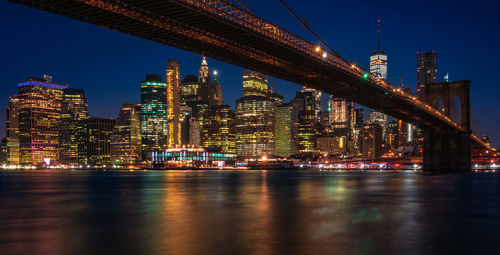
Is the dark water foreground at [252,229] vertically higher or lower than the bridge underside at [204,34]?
lower

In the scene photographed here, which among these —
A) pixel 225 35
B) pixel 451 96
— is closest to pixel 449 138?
pixel 451 96

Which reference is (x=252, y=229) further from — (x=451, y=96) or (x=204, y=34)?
(x=451, y=96)

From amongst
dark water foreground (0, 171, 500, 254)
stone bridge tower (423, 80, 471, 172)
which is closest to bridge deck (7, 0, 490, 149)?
dark water foreground (0, 171, 500, 254)

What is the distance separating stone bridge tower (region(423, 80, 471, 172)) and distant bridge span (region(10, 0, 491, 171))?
30.6 meters

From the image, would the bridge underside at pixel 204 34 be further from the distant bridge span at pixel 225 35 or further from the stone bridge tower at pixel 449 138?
the stone bridge tower at pixel 449 138

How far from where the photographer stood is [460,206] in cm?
2384

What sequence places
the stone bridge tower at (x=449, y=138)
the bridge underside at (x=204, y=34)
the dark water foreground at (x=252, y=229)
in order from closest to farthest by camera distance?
the dark water foreground at (x=252, y=229) → the bridge underside at (x=204, y=34) → the stone bridge tower at (x=449, y=138)

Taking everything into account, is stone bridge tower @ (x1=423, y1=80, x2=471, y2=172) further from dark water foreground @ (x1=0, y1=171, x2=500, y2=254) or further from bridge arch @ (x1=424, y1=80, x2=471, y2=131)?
dark water foreground @ (x1=0, y1=171, x2=500, y2=254)

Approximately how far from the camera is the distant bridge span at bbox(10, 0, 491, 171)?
27500 millimetres

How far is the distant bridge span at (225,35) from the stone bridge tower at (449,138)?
3063 centimetres

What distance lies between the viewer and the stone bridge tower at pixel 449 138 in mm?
80375

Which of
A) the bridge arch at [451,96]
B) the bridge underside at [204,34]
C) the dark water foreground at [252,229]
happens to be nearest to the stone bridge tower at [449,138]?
the bridge arch at [451,96]

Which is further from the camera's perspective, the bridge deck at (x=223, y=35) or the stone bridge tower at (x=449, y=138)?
the stone bridge tower at (x=449, y=138)

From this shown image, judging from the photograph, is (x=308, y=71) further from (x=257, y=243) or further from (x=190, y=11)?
(x=257, y=243)
